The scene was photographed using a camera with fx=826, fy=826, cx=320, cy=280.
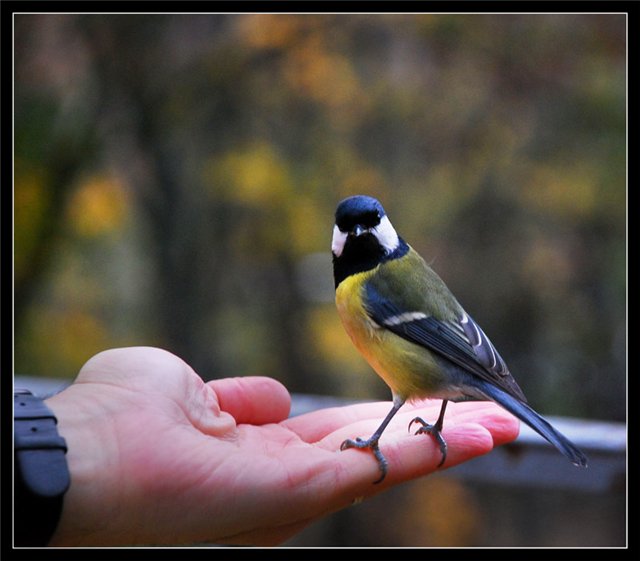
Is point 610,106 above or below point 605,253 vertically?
above

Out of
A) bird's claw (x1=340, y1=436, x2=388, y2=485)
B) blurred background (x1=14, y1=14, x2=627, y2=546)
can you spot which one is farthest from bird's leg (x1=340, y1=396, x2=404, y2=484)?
blurred background (x1=14, y1=14, x2=627, y2=546)

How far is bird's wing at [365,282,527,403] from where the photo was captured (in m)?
1.63

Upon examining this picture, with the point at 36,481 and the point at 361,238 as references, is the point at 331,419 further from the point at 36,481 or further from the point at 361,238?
the point at 36,481

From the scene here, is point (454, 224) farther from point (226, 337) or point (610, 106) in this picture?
point (226, 337)

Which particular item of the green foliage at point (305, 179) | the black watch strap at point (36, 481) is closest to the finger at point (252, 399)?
the black watch strap at point (36, 481)

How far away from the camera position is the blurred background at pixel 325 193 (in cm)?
330

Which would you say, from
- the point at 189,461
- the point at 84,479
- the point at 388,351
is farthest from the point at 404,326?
the point at 84,479

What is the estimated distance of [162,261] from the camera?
3.54m

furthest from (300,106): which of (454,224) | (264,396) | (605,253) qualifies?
(264,396)

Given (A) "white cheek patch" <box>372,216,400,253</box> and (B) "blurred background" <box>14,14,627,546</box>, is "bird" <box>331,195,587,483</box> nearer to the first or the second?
(A) "white cheek patch" <box>372,216,400,253</box>

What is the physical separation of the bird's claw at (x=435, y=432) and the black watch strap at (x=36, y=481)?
0.66 m

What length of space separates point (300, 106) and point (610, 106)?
51.1 inches

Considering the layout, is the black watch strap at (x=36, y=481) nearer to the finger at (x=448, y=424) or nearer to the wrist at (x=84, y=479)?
the wrist at (x=84, y=479)

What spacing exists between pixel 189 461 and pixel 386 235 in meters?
0.66
